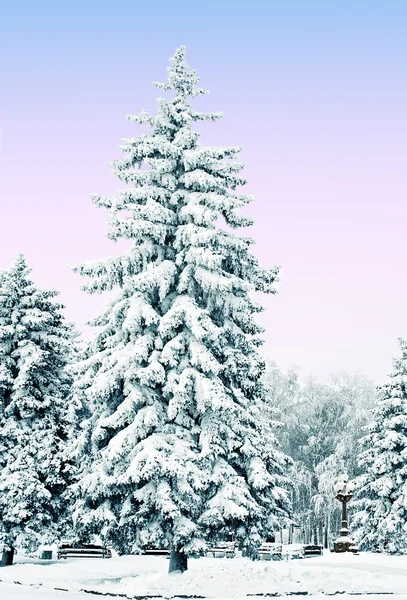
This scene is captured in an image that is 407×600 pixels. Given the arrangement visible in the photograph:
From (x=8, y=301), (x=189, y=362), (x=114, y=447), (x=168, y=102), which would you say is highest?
(x=168, y=102)

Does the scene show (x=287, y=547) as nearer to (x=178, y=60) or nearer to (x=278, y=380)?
(x=278, y=380)

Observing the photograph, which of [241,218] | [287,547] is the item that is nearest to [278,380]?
[287,547]

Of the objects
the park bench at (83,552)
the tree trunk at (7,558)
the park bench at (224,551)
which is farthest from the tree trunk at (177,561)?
the park bench at (224,551)

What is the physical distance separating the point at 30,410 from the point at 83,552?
12.6 m

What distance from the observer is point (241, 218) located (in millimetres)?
24438

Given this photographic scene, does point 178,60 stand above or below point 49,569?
above

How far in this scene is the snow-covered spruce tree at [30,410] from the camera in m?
28.2

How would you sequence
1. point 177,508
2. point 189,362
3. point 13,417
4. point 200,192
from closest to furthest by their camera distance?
point 177,508
point 189,362
point 200,192
point 13,417

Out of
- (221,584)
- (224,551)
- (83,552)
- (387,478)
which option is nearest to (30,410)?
(83,552)

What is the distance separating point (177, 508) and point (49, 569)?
10008 millimetres

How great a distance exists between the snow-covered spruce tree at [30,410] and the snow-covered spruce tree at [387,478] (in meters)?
17.9

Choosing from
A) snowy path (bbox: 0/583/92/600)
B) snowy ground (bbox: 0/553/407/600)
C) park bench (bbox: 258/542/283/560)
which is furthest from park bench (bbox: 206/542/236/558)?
snowy path (bbox: 0/583/92/600)

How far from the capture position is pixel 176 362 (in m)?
21.5

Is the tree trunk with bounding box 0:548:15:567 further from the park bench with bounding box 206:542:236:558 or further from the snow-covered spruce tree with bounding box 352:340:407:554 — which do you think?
the snow-covered spruce tree with bounding box 352:340:407:554
